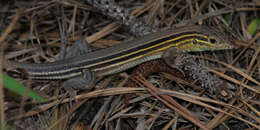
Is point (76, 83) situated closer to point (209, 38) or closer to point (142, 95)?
point (142, 95)

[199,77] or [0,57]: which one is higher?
[0,57]

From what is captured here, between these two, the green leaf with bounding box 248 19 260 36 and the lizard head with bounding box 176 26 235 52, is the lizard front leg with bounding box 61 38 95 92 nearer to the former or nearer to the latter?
the lizard head with bounding box 176 26 235 52

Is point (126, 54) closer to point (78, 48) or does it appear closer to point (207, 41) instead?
point (78, 48)

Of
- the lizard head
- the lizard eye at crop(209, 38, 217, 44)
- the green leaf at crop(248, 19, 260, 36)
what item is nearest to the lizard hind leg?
the lizard head

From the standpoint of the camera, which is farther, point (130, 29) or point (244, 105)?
point (130, 29)

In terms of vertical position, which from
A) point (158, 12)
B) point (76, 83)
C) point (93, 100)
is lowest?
point (93, 100)

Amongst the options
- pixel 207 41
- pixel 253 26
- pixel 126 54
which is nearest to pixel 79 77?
pixel 126 54

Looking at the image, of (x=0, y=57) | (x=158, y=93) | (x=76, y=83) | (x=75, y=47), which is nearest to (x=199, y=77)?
(x=158, y=93)

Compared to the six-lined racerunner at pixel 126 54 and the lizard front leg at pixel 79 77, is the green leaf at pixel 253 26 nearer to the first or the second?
the six-lined racerunner at pixel 126 54

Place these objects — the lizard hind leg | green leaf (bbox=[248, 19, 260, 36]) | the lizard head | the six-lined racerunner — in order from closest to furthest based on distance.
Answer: the lizard head, the six-lined racerunner, green leaf (bbox=[248, 19, 260, 36]), the lizard hind leg
